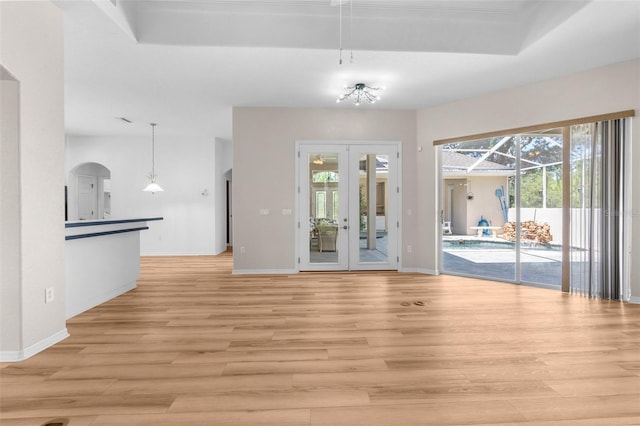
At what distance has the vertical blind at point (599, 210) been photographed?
4.12m

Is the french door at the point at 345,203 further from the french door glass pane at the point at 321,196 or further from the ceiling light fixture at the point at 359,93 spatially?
the ceiling light fixture at the point at 359,93

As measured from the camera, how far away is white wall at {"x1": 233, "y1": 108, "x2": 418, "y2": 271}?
5824mm

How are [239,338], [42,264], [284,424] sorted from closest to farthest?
1. [284,424]
2. [42,264]
3. [239,338]

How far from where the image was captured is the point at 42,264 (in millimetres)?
2689

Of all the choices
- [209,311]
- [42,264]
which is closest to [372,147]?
[209,311]

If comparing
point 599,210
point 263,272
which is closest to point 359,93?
point 263,272

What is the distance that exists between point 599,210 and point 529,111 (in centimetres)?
165

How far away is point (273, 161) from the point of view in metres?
5.88

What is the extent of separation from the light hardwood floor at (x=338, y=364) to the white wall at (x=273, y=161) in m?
1.71

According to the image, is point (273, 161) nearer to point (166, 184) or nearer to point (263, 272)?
point (263, 272)

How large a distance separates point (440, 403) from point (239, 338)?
5.67ft

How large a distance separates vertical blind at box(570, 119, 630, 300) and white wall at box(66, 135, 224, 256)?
286 inches

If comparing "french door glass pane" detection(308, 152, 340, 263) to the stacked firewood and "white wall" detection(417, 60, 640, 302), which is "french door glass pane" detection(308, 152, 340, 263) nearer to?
"white wall" detection(417, 60, 640, 302)

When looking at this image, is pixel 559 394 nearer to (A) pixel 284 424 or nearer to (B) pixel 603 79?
(A) pixel 284 424
